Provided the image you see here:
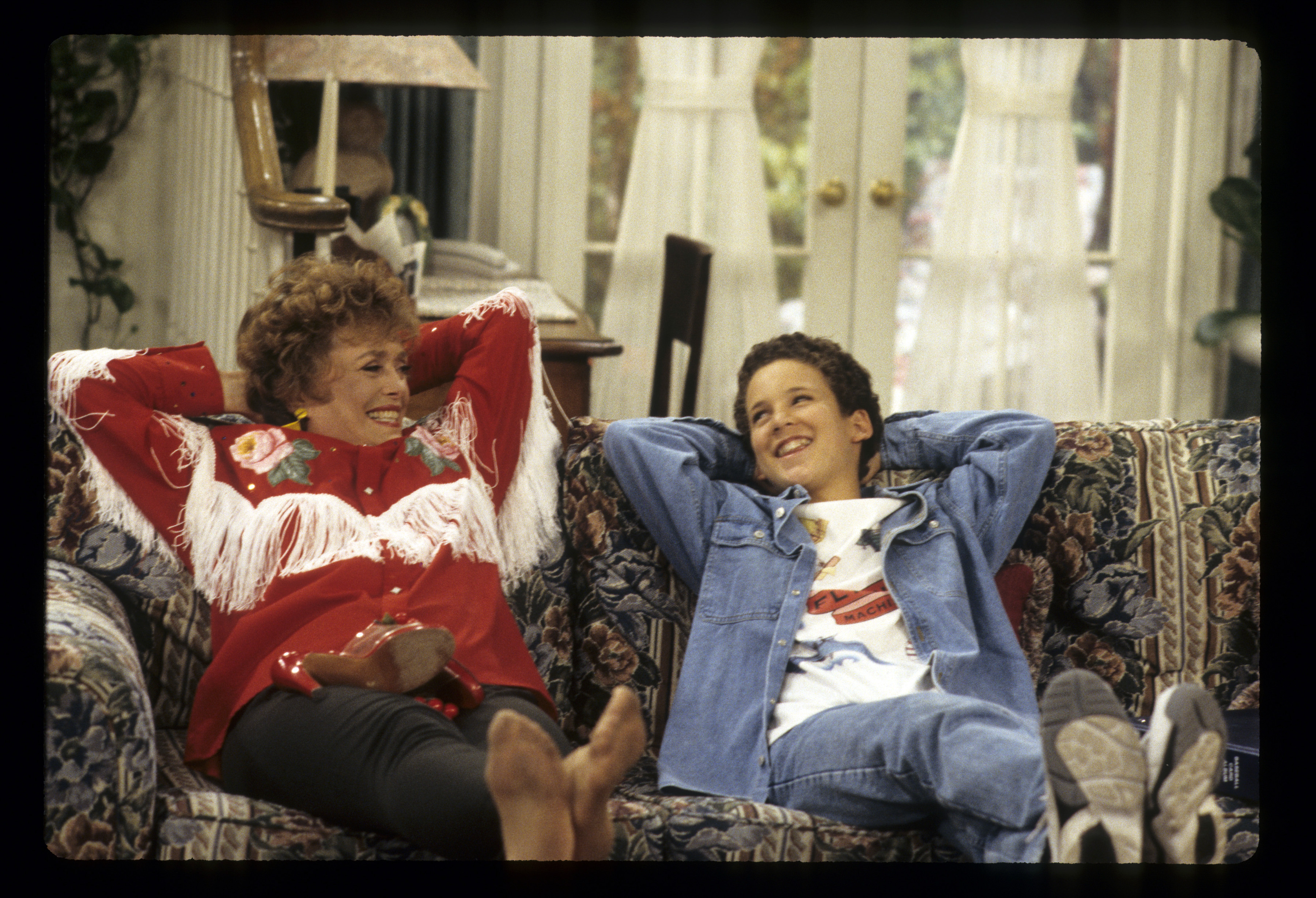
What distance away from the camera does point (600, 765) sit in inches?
52.6

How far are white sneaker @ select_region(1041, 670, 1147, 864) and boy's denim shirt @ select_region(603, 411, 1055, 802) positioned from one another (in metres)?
0.33

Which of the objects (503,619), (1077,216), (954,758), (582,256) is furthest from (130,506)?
(1077,216)

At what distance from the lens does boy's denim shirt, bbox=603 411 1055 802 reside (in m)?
1.69

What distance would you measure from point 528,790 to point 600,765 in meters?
0.08

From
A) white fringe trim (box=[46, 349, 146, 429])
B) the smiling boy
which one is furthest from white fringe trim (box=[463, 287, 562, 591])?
white fringe trim (box=[46, 349, 146, 429])

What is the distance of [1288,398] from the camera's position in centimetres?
184

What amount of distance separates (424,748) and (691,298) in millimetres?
1718

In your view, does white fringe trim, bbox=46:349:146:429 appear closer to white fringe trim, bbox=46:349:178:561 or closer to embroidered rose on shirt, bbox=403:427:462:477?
white fringe trim, bbox=46:349:178:561

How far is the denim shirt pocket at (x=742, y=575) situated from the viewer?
69.6 inches

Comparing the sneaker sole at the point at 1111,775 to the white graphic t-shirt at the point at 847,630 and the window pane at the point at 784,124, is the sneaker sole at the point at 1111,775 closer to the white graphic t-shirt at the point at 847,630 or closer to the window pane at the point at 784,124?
the white graphic t-shirt at the point at 847,630

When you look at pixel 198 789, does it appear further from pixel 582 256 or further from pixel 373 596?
pixel 582 256

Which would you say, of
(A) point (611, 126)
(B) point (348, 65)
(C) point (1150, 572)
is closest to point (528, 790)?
(C) point (1150, 572)

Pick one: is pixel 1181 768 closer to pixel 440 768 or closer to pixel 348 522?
pixel 440 768

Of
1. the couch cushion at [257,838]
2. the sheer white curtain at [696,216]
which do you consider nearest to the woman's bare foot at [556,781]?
the couch cushion at [257,838]
